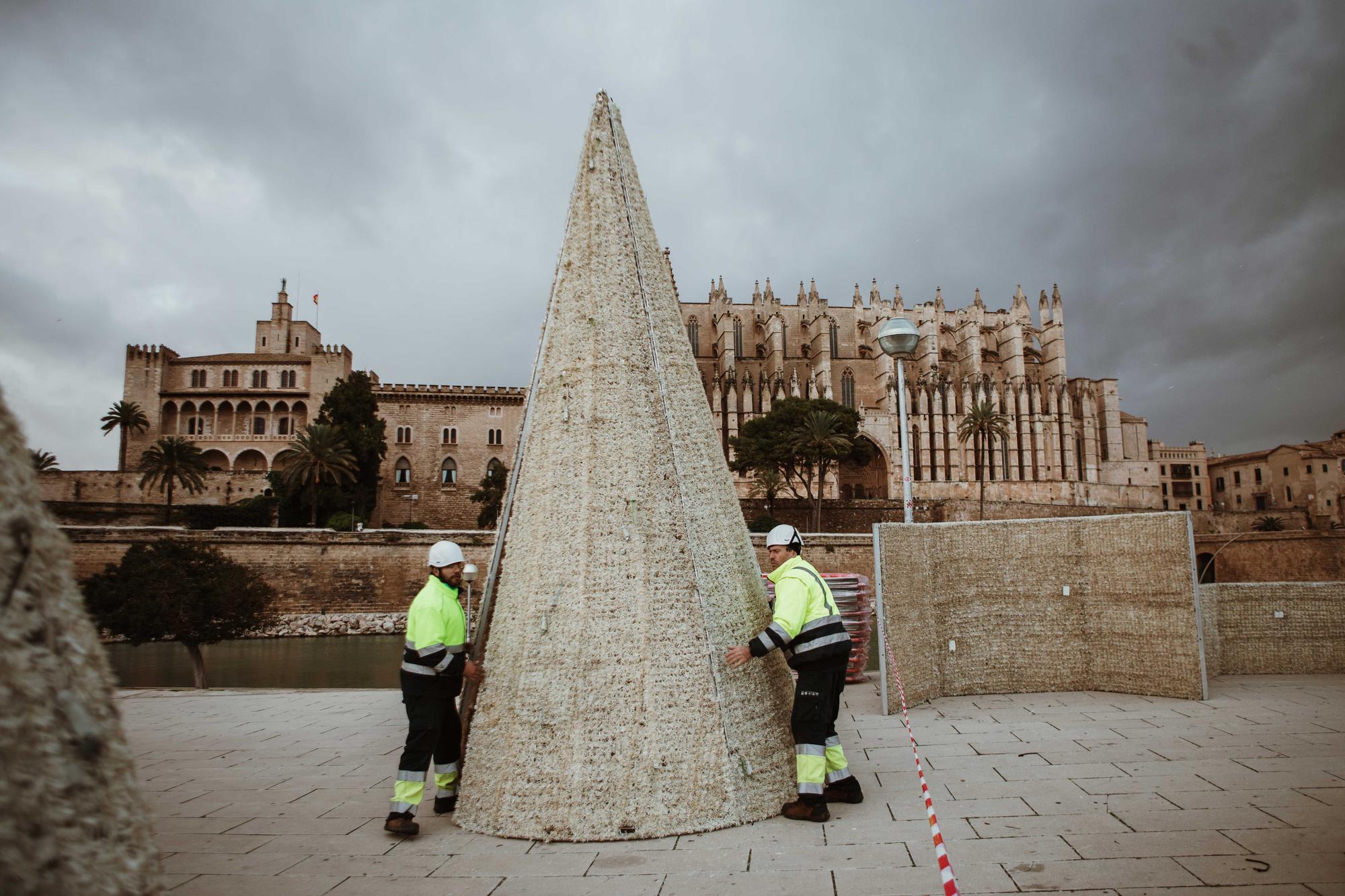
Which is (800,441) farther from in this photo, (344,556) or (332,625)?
(332,625)

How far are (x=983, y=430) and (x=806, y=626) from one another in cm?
4707

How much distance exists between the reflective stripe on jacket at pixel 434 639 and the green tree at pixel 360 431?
4050 cm

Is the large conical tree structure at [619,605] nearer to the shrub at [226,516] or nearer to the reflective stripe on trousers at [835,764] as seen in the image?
the reflective stripe on trousers at [835,764]

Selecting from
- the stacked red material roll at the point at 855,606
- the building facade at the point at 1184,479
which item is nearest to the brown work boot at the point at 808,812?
the stacked red material roll at the point at 855,606

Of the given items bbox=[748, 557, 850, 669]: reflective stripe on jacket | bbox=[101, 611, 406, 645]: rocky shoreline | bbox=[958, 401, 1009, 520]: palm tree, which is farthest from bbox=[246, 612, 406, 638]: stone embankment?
bbox=[958, 401, 1009, 520]: palm tree

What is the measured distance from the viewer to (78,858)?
44.0 inches

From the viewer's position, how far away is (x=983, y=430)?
1881 inches

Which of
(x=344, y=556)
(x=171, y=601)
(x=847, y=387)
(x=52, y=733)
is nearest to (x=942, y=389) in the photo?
(x=847, y=387)

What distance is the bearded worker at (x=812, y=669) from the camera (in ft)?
13.4

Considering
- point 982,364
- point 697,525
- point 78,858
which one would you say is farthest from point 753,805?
point 982,364

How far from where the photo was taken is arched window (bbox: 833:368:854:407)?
196ft

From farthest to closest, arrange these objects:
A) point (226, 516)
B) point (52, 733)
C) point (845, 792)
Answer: point (226, 516), point (845, 792), point (52, 733)

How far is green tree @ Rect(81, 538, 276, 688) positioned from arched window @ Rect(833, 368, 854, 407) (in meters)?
48.3

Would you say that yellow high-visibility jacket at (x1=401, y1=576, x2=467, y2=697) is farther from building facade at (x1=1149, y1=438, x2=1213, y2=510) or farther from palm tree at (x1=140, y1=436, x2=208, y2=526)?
building facade at (x1=1149, y1=438, x2=1213, y2=510)
